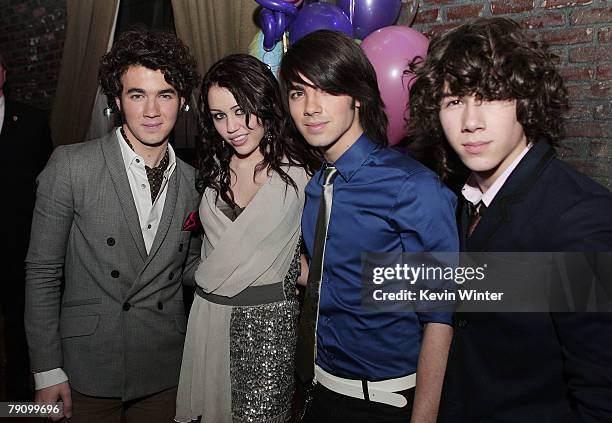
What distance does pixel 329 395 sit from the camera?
1.49 m

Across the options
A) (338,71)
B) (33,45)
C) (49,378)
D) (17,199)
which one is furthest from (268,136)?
(33,45)

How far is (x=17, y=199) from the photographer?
10.4 ft

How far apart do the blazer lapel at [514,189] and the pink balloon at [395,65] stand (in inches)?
33.7

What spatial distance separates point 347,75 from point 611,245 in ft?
2.85

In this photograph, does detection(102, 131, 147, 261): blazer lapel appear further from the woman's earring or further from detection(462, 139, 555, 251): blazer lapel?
detection(462, 139, 555, 251): blazer lapel

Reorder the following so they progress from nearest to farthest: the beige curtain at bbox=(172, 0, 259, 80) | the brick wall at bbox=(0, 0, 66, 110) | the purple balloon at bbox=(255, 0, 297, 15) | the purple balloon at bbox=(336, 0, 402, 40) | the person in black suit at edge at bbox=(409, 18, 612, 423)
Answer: the person in black suit at edge at bbox=(409, 18, 612, 423) < the purple balloon at bbox=(336, 0, 402, 40) < the purple balloon at bbox=(255, 0, 297, 15) < the beige curtain at bbox=(172, 0, 259, 80) < the brick wall at bbox=(0, 0, 66, 110)

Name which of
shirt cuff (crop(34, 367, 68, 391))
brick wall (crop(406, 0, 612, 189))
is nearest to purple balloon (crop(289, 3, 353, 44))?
brick wall (crop(406, 0, 612, 189))

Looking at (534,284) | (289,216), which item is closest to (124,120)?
(289,216)

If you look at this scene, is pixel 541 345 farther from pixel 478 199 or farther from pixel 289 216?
pixel 289 216

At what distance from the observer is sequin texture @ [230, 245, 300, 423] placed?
162cm

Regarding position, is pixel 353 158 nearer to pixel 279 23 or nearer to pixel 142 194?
pixel 142 194

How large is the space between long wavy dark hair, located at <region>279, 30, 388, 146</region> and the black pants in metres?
0.77

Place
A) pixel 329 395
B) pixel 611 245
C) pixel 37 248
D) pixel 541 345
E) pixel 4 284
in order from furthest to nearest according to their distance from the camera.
Answer: pixel 4 284 < pixel 37 248 < pixel 329 395 < pixel 541 345 < pixel 611 245

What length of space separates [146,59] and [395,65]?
3.10ft
